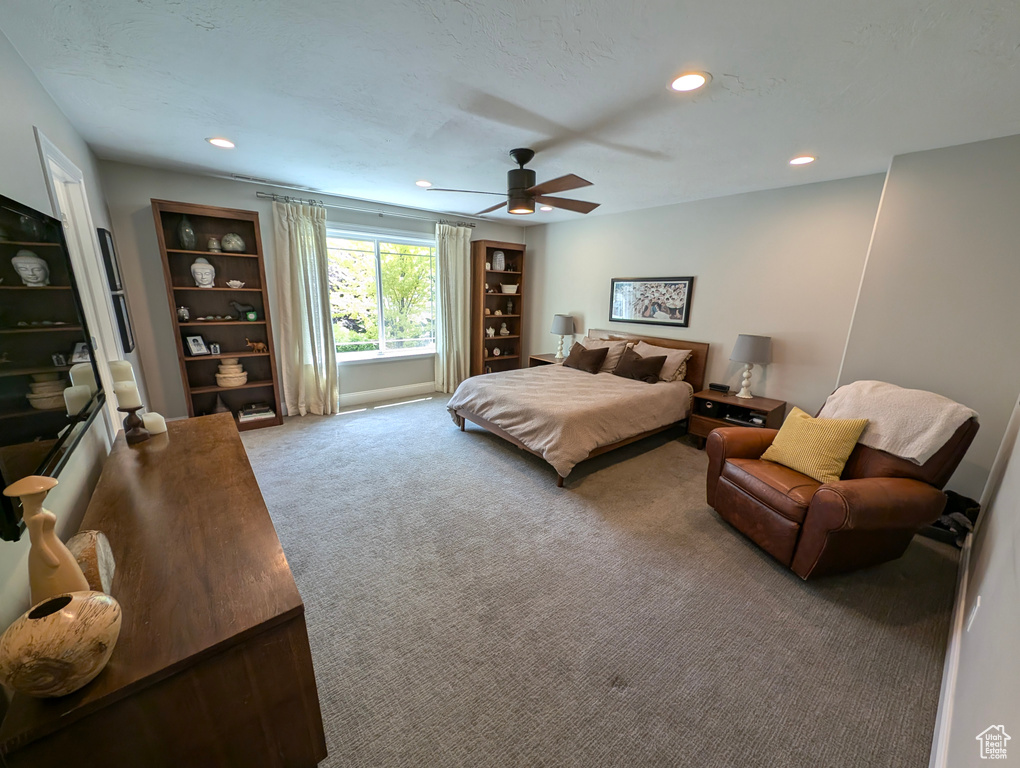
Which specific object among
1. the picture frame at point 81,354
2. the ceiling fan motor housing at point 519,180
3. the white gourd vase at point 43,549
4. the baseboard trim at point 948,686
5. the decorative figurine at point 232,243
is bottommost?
the baseboard trim at point 948,686

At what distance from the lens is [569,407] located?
9.84 feet

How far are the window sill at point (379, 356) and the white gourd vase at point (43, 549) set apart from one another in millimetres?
3930

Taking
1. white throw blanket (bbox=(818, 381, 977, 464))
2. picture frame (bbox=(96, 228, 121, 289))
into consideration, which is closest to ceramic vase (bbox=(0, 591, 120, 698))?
picture frame (bbox=(96, 228, 121, 289))

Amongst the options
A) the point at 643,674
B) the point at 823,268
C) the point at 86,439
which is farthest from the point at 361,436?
the point at 823,268

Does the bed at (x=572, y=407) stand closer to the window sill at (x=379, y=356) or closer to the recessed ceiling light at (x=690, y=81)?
the window sill at (x=379, y=356)

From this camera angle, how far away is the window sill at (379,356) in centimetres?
463

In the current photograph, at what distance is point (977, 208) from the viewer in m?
2.21

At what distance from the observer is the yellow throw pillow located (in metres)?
2.15

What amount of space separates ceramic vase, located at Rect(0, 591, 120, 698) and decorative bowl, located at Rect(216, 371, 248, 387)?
3.56 metres

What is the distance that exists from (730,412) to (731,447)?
129cm

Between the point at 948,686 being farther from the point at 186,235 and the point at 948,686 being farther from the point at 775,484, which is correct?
the point at 186,235

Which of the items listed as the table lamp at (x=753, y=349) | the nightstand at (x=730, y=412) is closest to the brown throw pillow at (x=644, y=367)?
the nightstand at (x=730, y=412)

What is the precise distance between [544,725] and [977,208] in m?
3.59
